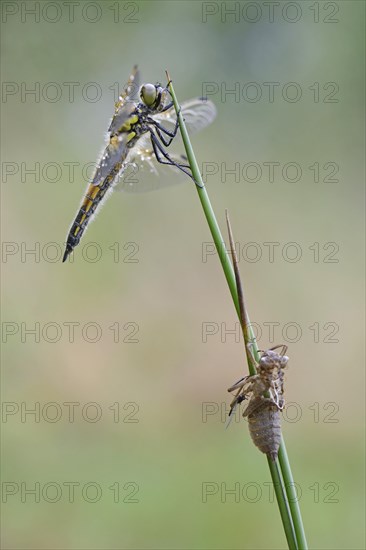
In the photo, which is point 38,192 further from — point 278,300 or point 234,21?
point 234,21

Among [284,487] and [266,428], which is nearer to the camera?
[284,487]

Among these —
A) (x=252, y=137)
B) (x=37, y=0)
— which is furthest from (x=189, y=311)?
(x=37, y=0)

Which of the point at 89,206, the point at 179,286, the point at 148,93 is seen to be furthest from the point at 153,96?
the point at 179,286

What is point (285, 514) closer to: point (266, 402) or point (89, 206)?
point (266, 402)

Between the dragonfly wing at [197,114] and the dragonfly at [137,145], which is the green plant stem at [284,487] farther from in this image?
the dragonfly wing at [197,114]

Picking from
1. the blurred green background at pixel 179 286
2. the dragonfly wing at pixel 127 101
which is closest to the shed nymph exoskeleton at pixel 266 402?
the dragonfly wing at pixel 127 101

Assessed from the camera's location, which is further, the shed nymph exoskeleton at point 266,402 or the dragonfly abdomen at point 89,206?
the dragonfly abdomen at point 89,206
